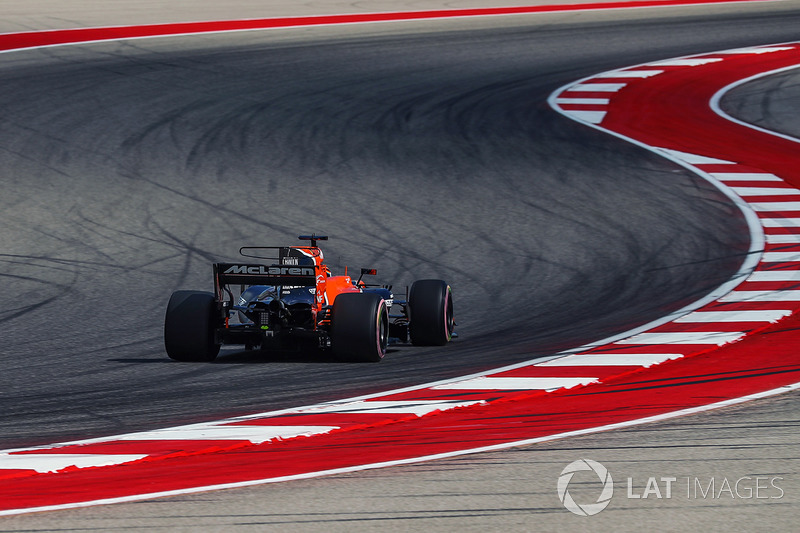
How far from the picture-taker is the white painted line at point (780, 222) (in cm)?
1717

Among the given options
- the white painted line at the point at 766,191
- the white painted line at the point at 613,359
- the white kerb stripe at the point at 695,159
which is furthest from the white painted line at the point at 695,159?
the white painted line at the point at 613,359

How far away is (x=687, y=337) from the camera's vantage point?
1192 centimetres

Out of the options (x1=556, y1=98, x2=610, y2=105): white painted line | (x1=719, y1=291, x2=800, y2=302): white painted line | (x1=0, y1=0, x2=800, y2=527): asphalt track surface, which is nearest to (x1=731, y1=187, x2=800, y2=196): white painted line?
(x1=0, y1=0, x2=800, y2=527): asphalt track surface

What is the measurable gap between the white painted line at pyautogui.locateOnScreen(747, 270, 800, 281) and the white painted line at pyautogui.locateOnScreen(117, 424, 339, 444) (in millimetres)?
7687

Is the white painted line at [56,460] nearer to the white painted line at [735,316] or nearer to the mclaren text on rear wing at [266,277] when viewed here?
the mclaren text on rear wing at [266,277]

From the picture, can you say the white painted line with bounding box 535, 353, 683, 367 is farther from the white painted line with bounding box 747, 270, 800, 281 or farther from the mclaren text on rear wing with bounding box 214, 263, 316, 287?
the white painted line with bounding box 747, 270, 800, 281

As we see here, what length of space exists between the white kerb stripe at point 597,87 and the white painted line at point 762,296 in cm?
1148

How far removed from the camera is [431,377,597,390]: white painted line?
991 centimetres

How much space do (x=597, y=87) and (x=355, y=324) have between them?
1533 cm

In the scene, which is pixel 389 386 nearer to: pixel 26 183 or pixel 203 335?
pixel 203 335

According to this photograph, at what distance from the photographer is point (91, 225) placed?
655 inches

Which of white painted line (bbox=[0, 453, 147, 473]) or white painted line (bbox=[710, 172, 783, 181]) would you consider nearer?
white painted line (bbox=[0, 453, 147, 473])

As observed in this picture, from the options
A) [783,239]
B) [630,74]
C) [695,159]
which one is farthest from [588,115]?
[783,239]

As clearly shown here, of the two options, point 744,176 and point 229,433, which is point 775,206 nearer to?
point 744,176
